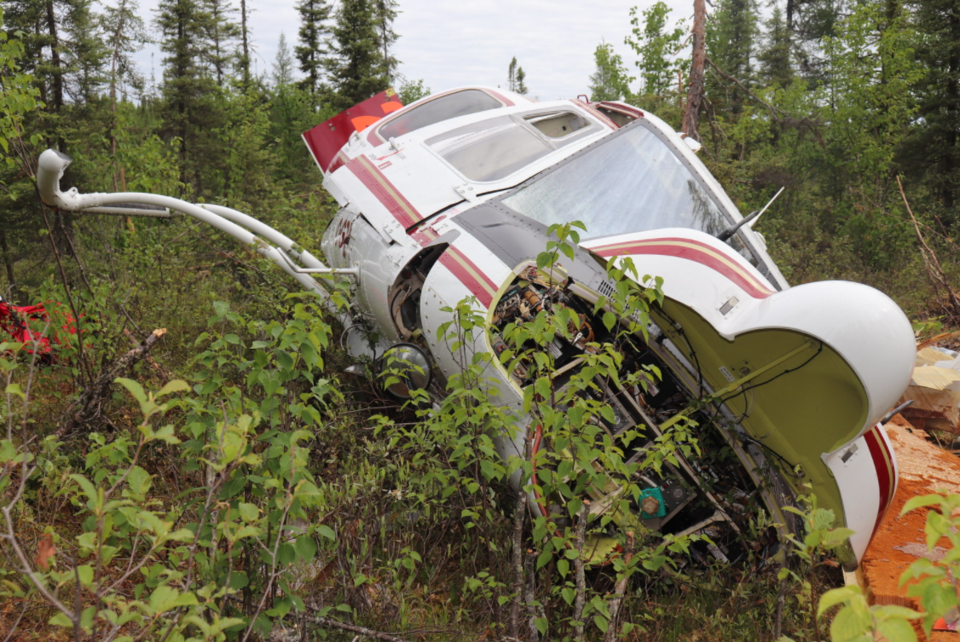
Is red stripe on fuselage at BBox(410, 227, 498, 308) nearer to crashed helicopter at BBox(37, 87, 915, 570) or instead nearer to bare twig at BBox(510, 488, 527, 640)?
crashed helicopter at BBox(37, 87, 915, 570)

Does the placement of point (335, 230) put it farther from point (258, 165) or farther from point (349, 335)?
point (258, 165)

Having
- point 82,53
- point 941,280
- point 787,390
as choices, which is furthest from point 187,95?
point 787,390

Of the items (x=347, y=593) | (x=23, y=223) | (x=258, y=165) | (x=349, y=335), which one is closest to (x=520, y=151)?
(x=349, y=335)

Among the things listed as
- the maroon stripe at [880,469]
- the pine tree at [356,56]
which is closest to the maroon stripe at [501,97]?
the maroon stripe at [880,469]

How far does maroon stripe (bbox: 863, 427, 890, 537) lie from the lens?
13.4 feet

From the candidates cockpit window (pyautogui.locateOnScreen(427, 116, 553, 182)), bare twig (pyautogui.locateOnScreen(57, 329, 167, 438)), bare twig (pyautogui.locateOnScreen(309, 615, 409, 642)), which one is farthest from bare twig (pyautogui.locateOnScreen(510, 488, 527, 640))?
cockpit window (pyautogui.locateOnScreen(427, 116, 553, 182))

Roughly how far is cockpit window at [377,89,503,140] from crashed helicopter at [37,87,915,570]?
0.28 m

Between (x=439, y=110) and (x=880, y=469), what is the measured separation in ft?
16.2

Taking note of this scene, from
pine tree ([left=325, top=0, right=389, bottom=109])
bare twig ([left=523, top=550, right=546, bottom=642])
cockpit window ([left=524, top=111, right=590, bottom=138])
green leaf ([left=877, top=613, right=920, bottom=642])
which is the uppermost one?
pine tree ([left=325, top=0, right=389, bottom=109])

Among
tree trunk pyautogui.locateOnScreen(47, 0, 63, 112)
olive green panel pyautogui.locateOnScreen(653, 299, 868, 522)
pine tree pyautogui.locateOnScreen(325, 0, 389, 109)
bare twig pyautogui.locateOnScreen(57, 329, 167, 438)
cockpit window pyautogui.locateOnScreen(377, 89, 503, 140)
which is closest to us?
olive green panel pyautogui.locateOnScreen(653, 299, 868, 522)

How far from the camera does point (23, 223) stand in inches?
479

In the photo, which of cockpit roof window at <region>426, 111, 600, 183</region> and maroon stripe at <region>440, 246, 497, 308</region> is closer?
maroon stripe at <region>440, 246, 497, 308</region>

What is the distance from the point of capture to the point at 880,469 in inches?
161

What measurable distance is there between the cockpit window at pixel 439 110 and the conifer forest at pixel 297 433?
5.96 feet
